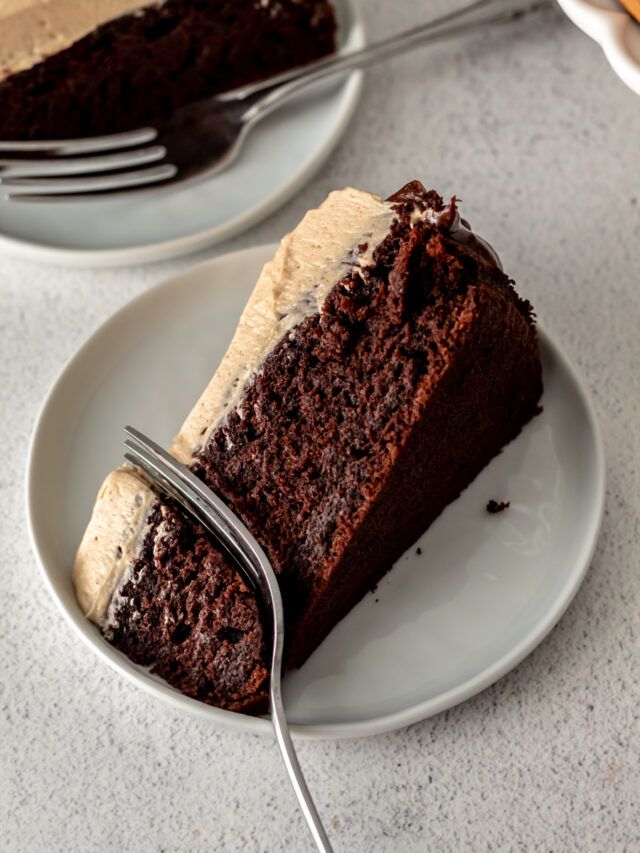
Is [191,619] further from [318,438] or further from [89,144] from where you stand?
[89,144]

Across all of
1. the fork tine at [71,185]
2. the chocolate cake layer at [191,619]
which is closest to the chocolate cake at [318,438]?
the chocolate cake layer at [191,619]

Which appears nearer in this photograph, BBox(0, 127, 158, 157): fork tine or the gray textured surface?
the gray textured surface

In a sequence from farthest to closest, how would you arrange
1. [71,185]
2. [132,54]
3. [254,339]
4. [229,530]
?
[132,54] < [71,185] < [254,339] < [229,530]

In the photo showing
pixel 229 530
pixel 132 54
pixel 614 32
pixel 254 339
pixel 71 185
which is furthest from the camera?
pixel 132 54

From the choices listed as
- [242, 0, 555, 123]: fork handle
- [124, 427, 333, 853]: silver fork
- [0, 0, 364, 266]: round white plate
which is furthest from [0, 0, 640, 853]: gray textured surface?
[242, 0, 555, 123]: fork handle

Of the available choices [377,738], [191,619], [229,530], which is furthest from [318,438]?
[377,738]

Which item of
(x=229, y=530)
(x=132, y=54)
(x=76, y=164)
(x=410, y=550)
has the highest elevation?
(x=132, y=54)

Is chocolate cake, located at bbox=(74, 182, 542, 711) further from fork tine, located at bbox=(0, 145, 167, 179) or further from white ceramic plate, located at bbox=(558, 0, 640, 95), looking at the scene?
fork tine, located at bbox=(0, 145, 167, 179)
